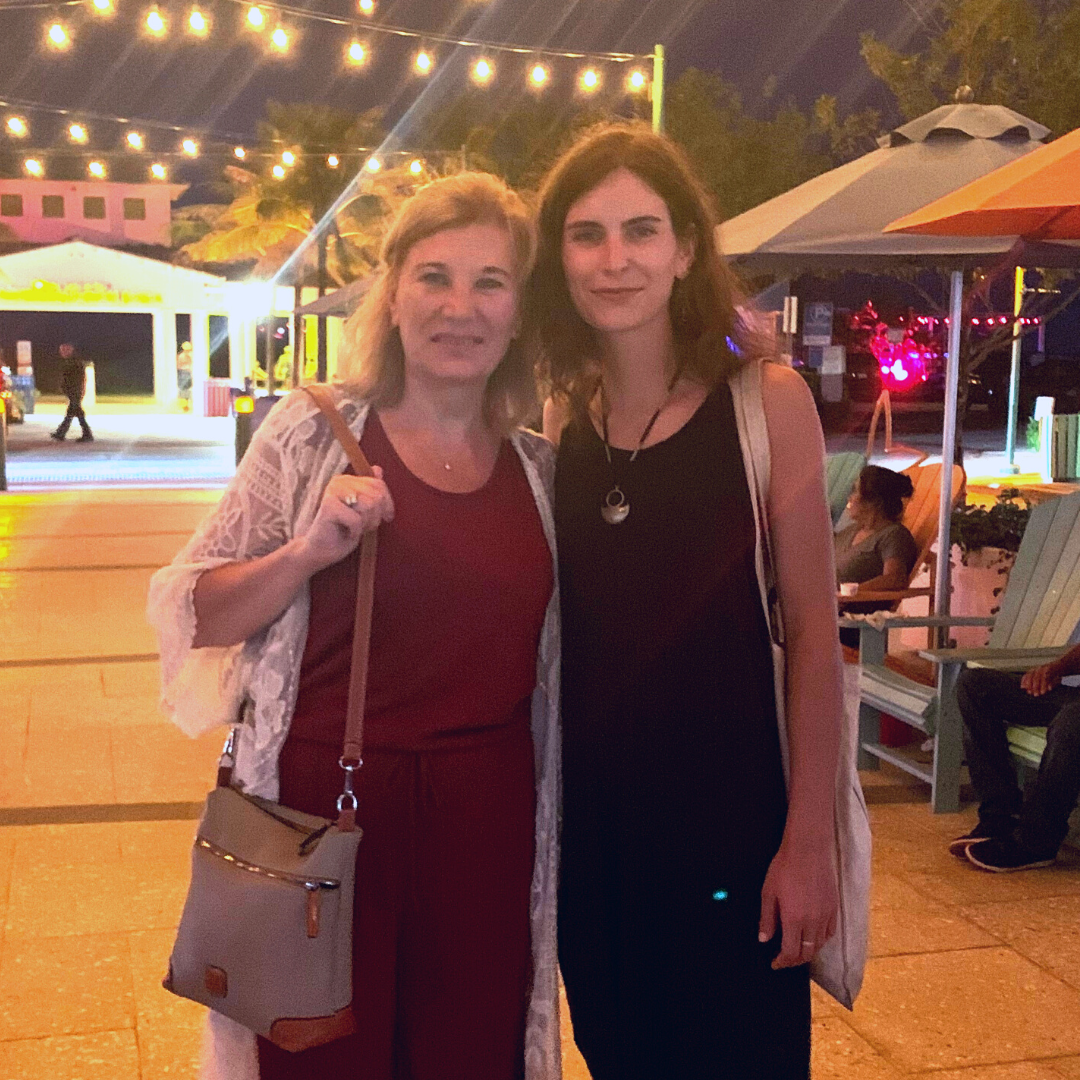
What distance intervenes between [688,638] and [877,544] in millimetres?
4879

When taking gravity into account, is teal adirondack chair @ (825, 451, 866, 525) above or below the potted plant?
above

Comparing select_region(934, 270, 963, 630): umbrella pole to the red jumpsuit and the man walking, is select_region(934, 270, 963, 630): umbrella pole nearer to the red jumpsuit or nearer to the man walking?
the red jumpsuit

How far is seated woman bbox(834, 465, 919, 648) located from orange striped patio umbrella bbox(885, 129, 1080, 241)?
144cm

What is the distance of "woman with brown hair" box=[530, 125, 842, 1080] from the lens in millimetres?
2016

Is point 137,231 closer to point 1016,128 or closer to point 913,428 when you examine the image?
point 913,428

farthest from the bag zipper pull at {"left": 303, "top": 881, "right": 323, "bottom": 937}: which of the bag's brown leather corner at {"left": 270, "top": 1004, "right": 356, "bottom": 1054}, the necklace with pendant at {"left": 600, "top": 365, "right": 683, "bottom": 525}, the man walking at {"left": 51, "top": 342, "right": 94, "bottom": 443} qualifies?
the man walking at {"left": 51, "top": 342, "right": 94, "bottom": 443}

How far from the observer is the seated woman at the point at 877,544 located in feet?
21.3

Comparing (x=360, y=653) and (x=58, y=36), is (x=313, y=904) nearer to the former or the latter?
(x=360, y=653)

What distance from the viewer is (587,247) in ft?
7.05

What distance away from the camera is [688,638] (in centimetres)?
201

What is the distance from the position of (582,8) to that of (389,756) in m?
21.9

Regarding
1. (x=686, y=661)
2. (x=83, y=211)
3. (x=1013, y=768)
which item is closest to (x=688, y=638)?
(x=686, y=661)

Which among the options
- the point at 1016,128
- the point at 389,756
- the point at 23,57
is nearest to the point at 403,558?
the point at 389,756

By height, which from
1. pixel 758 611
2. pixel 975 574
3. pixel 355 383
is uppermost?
pixel 355 383
